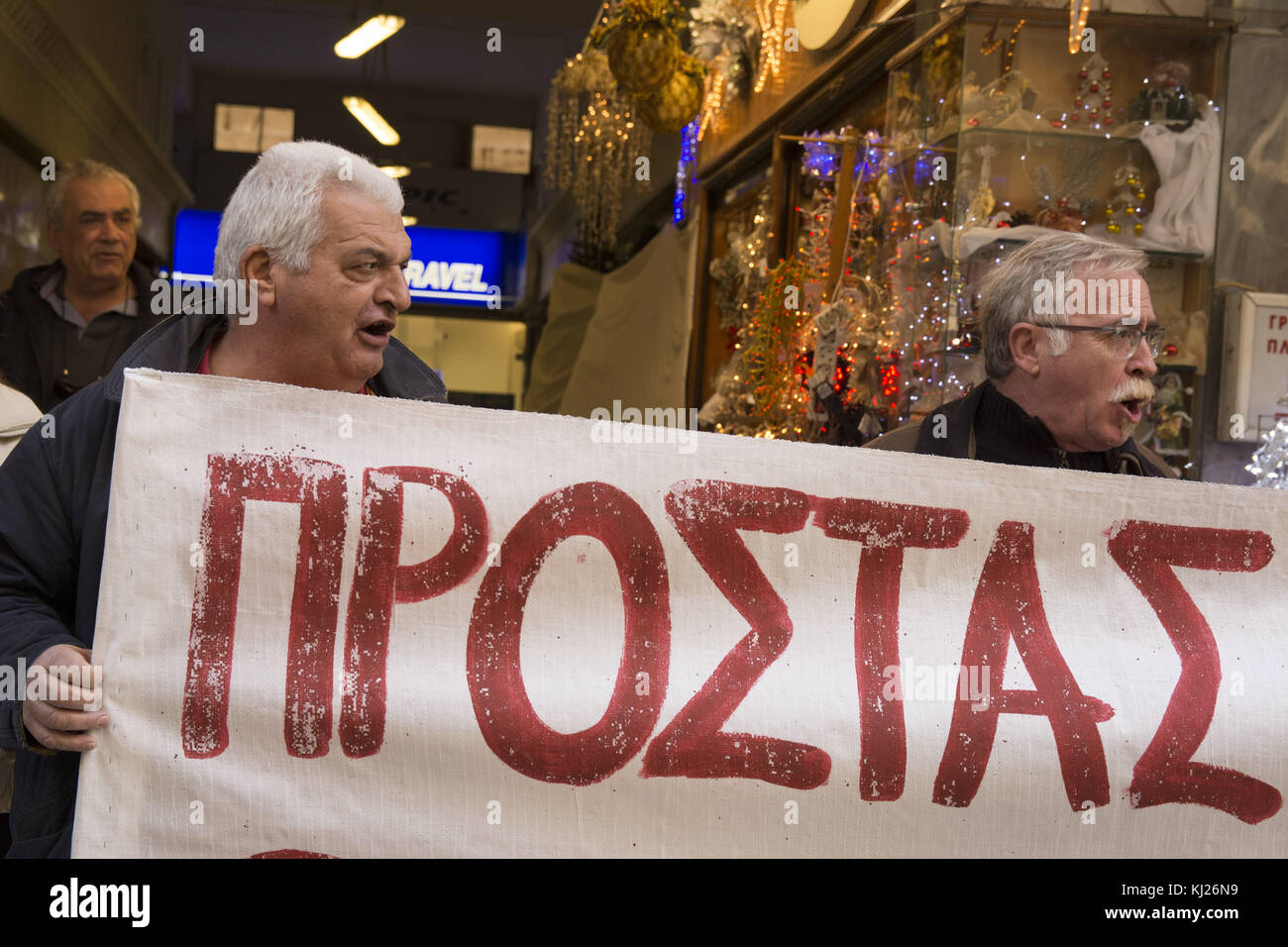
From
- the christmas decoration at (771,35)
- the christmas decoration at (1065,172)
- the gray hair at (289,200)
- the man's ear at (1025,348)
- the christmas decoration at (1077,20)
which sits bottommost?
the man's ear at (1025,348)

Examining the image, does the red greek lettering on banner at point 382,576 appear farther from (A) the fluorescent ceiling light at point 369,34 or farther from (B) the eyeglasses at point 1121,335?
(A) the fluorescent ceiling light at point 369,34

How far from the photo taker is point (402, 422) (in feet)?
6.32

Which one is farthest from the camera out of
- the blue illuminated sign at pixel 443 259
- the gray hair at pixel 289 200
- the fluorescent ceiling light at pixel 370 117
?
the blue illuminated sign at pixel 443 259

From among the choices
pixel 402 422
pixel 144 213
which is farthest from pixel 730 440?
pixel 144 213

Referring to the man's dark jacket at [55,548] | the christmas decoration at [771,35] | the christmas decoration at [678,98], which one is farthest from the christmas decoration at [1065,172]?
the man's dark jacket at [55,548]

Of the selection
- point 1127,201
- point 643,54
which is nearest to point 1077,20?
point 1127,201

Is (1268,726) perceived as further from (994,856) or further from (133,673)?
(133,673)

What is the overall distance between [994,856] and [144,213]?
1027cm

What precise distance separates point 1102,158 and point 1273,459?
944 mm

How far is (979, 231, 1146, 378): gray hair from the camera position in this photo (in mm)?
2426

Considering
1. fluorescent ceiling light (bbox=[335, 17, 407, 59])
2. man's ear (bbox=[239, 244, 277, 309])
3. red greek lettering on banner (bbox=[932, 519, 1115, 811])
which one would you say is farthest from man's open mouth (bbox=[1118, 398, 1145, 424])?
fluorescent ceiling light (bbox=[335, 17, 407, 59])

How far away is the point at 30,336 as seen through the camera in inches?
155

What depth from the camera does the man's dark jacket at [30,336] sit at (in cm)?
391

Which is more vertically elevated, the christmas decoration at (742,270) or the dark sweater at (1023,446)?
the christmas decoration at (742,270)
